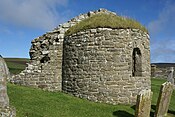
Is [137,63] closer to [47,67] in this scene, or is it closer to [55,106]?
[47,67]

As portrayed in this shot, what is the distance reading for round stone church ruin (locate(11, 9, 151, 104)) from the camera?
53.1 feet

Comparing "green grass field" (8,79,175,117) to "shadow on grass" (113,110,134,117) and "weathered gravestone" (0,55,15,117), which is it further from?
"weathered gravestone" (0,55,15,117)

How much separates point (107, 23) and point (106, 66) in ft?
8.32

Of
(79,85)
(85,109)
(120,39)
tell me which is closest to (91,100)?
(79,85)

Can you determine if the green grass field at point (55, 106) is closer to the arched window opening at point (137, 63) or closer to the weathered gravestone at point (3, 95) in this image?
the arched window opening at point (137, 63)

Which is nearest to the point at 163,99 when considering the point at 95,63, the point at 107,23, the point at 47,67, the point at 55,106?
the point at 95,63

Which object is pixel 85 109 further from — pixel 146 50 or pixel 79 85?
pixel 146 50

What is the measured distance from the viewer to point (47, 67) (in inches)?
701

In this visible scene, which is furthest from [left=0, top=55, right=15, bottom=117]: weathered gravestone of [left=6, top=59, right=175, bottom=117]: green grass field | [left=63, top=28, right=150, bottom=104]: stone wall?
[left=63, top=28, right=150, bottom=104]: stone wall

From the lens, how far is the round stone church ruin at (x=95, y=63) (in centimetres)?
1617

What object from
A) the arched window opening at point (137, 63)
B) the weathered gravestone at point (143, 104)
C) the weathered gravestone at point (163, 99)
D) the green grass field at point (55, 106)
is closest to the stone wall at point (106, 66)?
the arched window opening at point (137, 63)

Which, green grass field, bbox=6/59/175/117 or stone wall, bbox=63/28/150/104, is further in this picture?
stone wall, bbox=63/28/150/104

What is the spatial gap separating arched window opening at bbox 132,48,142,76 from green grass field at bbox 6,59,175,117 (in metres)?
2.20

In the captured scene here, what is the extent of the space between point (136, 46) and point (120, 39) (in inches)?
46.5
